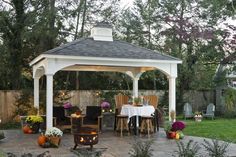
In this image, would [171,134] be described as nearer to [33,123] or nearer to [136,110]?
[136,110]

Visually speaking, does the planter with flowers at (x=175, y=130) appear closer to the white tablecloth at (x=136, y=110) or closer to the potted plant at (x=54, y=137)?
the white tablecloth at (x=136, y=110)

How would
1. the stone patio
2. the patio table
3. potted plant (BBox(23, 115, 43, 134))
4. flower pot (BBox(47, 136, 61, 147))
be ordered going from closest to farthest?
the stone patio < flower pot (BBox(47, 136, 61, 147)) < the patio table < potted plant (BBox(23, 115, 43, 134))

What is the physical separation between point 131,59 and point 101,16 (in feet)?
23.1

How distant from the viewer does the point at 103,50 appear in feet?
39.1

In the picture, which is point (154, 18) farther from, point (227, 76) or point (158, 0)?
point (227, 76)

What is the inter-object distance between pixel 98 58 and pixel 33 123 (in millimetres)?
3302

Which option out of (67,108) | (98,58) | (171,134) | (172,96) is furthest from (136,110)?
(67,108)

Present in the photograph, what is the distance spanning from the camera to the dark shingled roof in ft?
36.5

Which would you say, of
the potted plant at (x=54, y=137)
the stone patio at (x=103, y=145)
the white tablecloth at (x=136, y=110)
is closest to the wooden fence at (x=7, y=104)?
the stone patio at (x=103, y=145)

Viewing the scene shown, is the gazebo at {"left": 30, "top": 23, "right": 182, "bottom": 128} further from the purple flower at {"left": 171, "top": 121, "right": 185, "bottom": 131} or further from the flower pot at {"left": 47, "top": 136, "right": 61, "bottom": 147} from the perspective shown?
the purple flower at {"left": 171, "top": 121, "right": 185, "bottom": 131}

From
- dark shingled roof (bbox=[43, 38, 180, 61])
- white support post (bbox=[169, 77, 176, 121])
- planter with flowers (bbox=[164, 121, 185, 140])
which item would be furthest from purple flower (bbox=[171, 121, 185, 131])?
dark shingled roof (bbox=[43, 38, 180, 61])

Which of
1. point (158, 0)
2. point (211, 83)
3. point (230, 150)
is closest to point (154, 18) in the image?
point (158, 0)

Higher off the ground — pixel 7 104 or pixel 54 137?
pixel 7 104

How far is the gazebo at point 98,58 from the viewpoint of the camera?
34.9 feet
